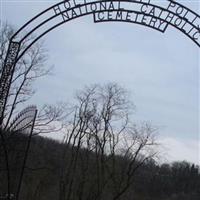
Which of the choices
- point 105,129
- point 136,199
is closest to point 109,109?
point 105,129

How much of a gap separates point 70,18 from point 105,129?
1261 inches

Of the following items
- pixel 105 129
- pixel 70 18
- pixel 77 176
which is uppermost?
pixel 105 129

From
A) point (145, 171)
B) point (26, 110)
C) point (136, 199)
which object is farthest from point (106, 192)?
point (26, 110)

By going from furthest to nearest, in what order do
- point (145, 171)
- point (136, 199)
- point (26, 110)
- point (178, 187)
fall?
point (178, 187) < point (145, 171) < point (136, 199) < point (26, 110)

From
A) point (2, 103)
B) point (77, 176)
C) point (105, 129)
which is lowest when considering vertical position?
point (2, 103)

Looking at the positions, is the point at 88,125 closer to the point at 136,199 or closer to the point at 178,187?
the point at 136,199

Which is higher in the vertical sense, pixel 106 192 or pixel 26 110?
pixel 106 192

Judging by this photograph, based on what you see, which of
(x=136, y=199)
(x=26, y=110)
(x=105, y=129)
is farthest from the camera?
(x=136, y=199)

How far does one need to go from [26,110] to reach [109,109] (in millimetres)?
31673

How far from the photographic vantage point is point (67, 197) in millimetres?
41719

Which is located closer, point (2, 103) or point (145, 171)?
point (2, 103)

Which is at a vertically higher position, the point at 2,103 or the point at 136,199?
the point at 136,199

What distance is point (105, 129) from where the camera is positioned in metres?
41.7

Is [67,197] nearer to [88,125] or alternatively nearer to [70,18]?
[88,125]
